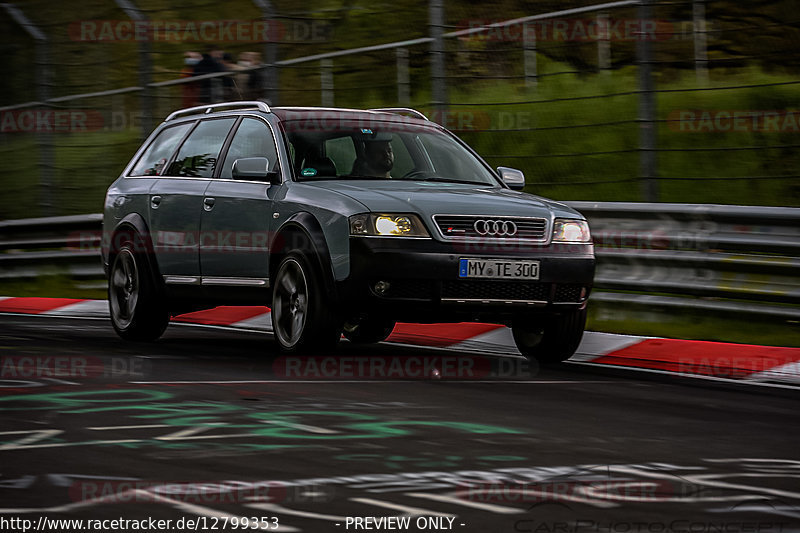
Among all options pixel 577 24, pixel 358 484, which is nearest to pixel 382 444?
pixel 358 484

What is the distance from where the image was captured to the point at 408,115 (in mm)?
12234

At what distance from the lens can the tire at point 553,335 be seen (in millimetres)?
10250

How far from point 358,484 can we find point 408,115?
6926 millimetres

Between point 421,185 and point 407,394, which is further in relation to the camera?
point 421,185

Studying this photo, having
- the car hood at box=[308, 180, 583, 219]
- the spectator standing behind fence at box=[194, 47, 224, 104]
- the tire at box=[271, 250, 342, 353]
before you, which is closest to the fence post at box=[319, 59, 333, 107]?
the spectator standing behind fence at box=[194, 47, 224, 104]

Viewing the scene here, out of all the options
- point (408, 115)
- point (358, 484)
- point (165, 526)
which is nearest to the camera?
point (165, 526)

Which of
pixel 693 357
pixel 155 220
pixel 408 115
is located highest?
pixel 408 115

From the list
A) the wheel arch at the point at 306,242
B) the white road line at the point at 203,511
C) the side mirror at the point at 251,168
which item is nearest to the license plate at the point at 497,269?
the wheel arch at the point at 306,242

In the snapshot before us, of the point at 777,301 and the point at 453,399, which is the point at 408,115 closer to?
the point at 777,301

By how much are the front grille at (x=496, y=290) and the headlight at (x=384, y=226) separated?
1.23 feet

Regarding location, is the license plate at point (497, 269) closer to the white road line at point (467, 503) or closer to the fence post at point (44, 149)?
the white road line at point (467, 503)

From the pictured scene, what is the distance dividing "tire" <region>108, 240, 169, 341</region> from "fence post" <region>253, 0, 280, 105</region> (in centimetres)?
347

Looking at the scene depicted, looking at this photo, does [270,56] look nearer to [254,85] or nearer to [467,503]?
[254,85]

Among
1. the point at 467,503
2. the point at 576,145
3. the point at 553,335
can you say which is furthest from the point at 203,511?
the point at 576,145
